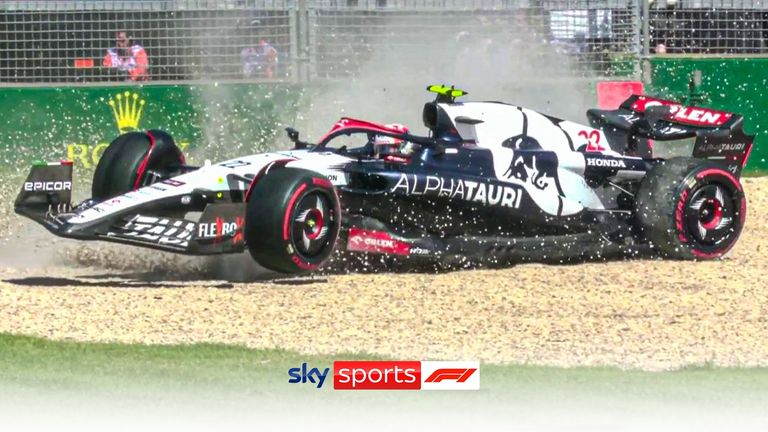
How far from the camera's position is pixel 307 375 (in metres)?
7.24

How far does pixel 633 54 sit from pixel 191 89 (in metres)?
5.24

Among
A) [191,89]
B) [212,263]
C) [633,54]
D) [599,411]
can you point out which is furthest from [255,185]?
[633,54]

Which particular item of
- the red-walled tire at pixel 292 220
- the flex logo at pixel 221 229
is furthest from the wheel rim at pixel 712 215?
the flex logo at pixel 221 229

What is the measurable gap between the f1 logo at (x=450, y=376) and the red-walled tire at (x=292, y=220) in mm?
2437

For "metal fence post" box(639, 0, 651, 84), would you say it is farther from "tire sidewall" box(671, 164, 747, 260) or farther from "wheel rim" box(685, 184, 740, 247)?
"wheel rim" box(685, 184, 740, 247)

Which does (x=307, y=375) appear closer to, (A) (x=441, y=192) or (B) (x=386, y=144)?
(A) (x=441, y=192)

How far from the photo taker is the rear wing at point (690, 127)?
12.0 meters

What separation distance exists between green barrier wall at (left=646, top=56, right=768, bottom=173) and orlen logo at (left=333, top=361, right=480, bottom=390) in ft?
35.4

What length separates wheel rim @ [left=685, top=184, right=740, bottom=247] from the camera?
448 inches

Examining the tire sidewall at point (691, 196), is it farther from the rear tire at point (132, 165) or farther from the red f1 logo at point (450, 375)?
the red f1 logo at point (450, 375)

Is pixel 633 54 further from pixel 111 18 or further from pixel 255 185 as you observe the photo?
pixel 255 185

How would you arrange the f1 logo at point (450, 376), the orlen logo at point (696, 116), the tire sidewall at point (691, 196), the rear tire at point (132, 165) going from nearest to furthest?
the f1 logo at point (450, 376), the rear tire at point (132, 165), the tire sidewall at point (691, 196), the orlen logo at point (696, 116)

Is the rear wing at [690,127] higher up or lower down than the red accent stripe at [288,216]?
higher up

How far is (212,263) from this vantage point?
11.0 metres
